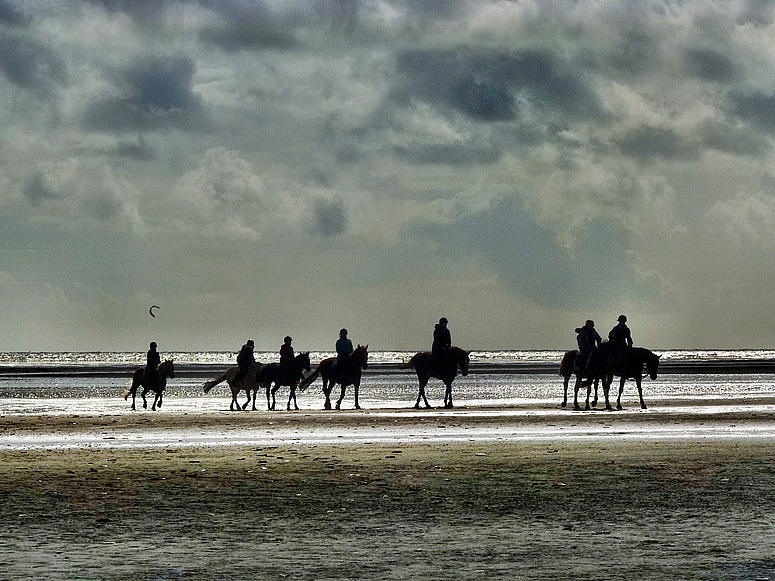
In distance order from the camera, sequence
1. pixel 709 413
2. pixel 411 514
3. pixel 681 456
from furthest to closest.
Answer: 1. pixel 709 413
2. pixel 681 456
3. pixel 411 514

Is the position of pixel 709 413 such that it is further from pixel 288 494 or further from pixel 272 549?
pixel 272 549

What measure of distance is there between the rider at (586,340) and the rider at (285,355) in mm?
8243

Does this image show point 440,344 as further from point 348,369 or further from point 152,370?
point 152,370

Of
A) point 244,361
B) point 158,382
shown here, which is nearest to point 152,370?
point 158,382

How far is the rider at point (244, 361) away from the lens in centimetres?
3522

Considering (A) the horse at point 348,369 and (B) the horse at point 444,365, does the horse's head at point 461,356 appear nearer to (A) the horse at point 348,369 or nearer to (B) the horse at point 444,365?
(B) the horse at point 444,365

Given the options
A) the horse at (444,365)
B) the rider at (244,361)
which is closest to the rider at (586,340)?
the horse at (444,365)

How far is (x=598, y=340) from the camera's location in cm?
3238

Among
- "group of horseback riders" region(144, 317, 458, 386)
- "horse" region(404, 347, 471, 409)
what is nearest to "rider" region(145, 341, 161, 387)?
"group of horseback riders" region(144, 317, 458, 386)

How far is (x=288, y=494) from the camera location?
1323 cm

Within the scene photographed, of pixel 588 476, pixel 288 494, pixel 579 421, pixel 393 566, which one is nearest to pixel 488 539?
pixel 393 566

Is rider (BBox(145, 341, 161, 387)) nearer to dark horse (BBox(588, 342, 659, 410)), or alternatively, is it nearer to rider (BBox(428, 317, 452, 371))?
rider (BBox(428, 317, 452, 371))

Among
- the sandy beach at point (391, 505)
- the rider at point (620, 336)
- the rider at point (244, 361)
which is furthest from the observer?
the rider at point (244, 361)

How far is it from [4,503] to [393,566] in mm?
5696
